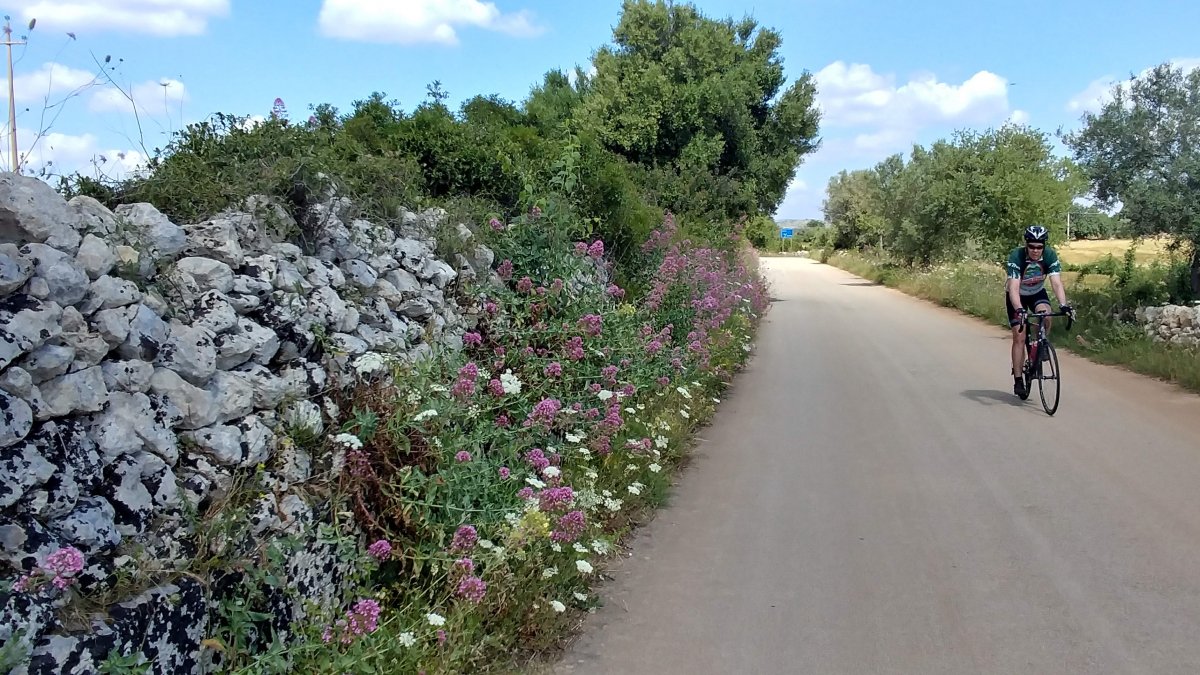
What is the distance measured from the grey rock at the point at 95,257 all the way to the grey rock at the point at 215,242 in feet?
2.05

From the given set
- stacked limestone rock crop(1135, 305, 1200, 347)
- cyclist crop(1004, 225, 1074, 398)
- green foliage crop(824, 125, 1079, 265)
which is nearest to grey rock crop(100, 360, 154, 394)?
cyclist crop(1004, 225, 1074, 398)

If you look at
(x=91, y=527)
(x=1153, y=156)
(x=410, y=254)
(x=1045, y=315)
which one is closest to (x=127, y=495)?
(x=91, y=527)

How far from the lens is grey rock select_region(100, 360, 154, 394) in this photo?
118 inches

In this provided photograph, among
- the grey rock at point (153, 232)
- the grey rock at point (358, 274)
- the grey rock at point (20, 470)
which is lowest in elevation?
the grey rock at point (20, 470)

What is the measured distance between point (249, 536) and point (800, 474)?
457cm

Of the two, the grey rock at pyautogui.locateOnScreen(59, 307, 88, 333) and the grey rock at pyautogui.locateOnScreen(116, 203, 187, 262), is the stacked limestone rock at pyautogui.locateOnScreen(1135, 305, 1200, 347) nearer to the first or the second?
the grey rock at pyautogui.locateOnScreen(116, 203, 187, 262)

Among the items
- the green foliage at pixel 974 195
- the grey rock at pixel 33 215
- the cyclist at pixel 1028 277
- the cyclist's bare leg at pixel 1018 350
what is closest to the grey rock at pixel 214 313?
the grey rock at pixel 33 215

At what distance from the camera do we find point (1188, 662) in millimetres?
3652

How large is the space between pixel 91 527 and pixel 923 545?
431cm

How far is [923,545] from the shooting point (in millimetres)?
5094

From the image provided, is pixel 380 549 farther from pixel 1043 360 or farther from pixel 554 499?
pixel 1043 360

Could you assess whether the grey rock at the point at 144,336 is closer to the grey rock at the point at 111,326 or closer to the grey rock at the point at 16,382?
the grey rock at the point at 111,326

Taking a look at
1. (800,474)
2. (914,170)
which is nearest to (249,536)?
(800,474)

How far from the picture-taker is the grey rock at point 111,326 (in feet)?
9.89
